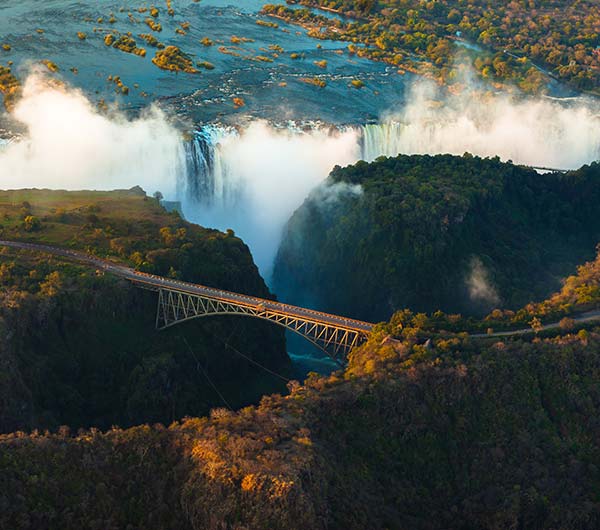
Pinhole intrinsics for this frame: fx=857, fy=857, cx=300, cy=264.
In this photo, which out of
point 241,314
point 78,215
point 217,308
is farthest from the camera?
point 78,215

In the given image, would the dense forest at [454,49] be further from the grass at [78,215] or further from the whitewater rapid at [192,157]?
the grass at [78,215]

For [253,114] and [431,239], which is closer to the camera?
[431,239]

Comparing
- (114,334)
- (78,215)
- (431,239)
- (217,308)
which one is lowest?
(431,239)

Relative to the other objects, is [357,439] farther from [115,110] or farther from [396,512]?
[115,110]

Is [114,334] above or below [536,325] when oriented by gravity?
below

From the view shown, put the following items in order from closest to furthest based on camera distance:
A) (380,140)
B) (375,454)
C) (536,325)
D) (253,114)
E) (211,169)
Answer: (375,454), (536,325), (211,169), (253,114), (380,140)

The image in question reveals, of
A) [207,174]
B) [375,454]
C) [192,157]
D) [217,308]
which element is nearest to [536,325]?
[375,454]

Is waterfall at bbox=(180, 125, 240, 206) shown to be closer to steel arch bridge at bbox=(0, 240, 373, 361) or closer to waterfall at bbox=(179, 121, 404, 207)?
waterfall at bbox=(179, 121, 404, 207)

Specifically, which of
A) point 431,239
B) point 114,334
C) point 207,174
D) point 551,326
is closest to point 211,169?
point 207,174

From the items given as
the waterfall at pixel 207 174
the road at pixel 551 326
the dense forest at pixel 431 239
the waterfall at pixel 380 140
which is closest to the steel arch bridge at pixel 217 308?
the road at pixel 551 326

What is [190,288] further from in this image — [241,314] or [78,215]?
[78,215]
